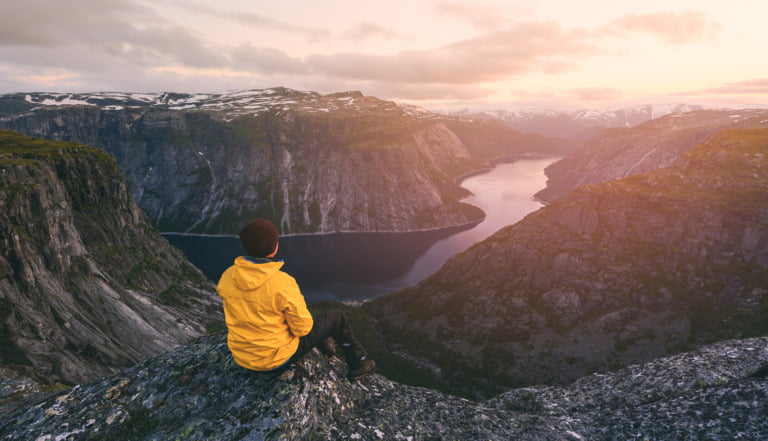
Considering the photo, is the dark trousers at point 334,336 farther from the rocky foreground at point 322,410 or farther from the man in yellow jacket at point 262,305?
the rocky foreground at point 322,410

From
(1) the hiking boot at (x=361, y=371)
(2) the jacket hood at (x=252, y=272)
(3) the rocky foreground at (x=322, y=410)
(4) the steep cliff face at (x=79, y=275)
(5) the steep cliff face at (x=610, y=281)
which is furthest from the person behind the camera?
(5) the steep cliff face at (x=610, y=281)

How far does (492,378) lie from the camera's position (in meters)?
77.4

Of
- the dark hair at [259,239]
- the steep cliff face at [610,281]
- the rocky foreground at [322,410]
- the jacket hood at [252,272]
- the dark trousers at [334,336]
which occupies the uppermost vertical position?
the dark hair at [259,239]

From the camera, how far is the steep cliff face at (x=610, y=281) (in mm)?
74312

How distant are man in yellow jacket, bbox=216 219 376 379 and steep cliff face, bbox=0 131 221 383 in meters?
34.1

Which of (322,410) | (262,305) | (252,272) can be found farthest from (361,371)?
(252,272)

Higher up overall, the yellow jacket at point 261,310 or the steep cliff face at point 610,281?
the yellow jacket at point 261,310

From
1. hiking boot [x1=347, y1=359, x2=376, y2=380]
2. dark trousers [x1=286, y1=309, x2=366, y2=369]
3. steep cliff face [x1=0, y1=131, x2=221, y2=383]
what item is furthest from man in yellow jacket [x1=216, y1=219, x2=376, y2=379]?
steep cliff face [x1=0, y1=131, x2=221, y2=383]

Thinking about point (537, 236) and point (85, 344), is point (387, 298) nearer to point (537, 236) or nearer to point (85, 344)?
point (537, 236)

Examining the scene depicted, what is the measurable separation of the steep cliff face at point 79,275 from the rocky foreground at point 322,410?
1150 inches

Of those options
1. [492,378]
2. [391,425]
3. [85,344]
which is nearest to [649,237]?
[492,378]

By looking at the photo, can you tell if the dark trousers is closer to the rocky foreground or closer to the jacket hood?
the rocky foreground

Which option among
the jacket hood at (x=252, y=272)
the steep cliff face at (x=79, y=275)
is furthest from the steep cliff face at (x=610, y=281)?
the jacket hood at (x=252, y=272)

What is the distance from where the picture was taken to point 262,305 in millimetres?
9336
